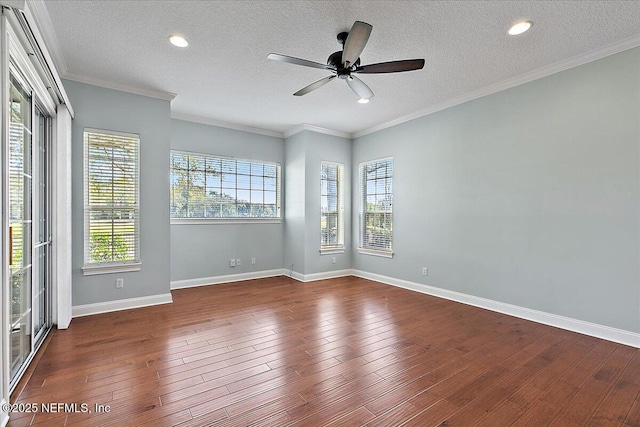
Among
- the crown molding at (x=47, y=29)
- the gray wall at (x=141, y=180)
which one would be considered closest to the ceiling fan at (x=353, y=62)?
the crown molding at (x=47, y=29)

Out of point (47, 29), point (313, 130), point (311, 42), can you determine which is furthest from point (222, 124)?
point (311, 42)

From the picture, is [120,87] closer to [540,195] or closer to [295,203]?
[295,203]

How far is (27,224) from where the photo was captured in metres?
2.63

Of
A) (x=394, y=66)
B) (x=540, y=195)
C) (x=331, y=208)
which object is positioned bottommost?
(x=331, y=208)

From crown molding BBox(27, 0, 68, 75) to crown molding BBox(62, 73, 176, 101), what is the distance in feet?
0.56

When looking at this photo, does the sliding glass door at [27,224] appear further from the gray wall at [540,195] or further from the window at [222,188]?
the gray wall at [540,195]

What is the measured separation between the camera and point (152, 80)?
384 cm

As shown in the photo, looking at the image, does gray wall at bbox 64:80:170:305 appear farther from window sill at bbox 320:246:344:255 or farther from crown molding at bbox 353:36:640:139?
crown molding at bbox 353:36:640:139

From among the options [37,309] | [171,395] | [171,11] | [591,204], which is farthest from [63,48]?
[591,204]

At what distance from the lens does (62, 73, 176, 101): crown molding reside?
12.1ft

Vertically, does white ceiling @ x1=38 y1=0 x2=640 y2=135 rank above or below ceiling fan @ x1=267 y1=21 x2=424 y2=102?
above

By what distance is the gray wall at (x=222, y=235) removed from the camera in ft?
17.1

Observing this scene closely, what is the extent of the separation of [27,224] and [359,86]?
3.26m

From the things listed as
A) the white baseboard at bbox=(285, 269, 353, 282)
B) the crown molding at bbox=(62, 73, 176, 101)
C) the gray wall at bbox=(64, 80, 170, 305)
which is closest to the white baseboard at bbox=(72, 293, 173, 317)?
the gray wall at bbox=(64, 80, 170, 305)
